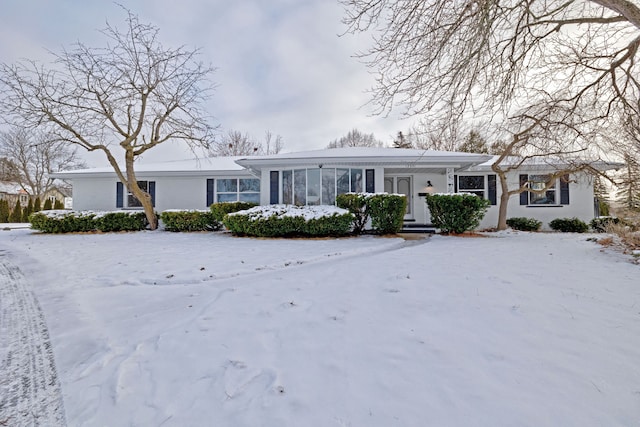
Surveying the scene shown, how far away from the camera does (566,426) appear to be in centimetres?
133

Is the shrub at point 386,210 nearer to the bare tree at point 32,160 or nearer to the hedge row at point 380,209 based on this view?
the hedge row at point 380,209

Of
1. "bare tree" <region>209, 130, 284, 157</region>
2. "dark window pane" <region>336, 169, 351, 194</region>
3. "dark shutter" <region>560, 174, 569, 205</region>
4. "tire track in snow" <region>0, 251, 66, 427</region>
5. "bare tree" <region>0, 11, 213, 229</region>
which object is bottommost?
"tire track in snow" <region>0, 251, 66, 427</region>

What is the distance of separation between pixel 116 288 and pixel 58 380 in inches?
81.6

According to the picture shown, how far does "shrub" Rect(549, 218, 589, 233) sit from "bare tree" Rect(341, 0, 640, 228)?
5.81 metres

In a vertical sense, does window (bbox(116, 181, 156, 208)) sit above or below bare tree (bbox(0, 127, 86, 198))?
below

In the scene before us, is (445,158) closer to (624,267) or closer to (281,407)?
(624,267)

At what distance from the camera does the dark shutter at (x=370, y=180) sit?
34.5 ft

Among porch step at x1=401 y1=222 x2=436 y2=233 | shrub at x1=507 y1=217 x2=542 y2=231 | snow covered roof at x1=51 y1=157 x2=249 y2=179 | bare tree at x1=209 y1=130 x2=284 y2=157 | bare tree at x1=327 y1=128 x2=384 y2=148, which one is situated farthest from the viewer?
bare tree at x1=327 y1=128 x2=384 y2=148

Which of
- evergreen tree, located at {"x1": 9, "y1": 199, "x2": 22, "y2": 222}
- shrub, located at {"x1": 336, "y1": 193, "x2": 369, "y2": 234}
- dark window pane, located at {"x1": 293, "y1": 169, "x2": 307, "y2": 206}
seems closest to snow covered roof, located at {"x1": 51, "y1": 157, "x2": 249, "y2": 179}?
dark window pane, located at {"x1": 293, "y1": 169, "x2": 307, "y2": 206}

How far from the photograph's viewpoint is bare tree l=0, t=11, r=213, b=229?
32.4 feet

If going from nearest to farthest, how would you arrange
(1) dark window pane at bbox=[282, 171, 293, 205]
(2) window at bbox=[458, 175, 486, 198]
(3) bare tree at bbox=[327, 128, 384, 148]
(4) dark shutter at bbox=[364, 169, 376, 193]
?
(4) dark shutter at bbox=[364, 169, 376, 193] → (1) dark window pane at bbox=[282, 171, 293, 205] → (2) window at bbox=[458, 175, 486, 198] → (3) bare tree at bbox=[327, 128, 384, 148]

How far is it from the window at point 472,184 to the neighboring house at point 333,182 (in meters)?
0.04

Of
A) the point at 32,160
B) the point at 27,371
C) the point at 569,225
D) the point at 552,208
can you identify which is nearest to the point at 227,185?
the point at 27,371

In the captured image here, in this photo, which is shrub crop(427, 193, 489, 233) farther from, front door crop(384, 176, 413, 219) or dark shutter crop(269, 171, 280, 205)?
dark shutter crop(269, 171, 280, 205)
